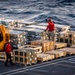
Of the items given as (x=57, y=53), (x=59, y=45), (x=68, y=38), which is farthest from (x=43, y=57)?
(x=68, y=38)

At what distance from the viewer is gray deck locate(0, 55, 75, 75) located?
2521 centimetres

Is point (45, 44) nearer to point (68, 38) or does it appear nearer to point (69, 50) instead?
point (69, 50)

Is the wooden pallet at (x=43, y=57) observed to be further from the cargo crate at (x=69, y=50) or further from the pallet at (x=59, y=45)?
the pallet at (x=59, y=45)

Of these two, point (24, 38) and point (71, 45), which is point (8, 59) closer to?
point (24, 38)

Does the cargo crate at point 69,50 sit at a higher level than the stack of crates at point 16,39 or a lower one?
lower

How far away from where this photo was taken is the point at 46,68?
26.4 m

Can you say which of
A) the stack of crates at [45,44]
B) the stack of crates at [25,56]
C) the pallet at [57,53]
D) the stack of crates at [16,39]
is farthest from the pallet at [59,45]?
the stack of crates at [25,56]

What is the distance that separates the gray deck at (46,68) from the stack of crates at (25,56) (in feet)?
1.46

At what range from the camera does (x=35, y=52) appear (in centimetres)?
2723

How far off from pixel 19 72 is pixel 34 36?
9392 mm

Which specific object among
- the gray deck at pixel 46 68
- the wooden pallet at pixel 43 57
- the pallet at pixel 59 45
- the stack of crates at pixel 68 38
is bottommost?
the gray deck at pixel 46 68

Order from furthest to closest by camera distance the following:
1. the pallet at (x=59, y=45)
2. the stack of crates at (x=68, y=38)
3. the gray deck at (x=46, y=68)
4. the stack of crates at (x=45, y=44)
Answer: the stack of crates at (x=68, y=38), the pallet at (x=59, y=45), the stack of crates at (x=45, y=44), the gray deck at (x=46, y=68)

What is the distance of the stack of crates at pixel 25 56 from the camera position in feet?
88.4

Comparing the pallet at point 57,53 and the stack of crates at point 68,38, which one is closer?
the pallet at point 57,53
